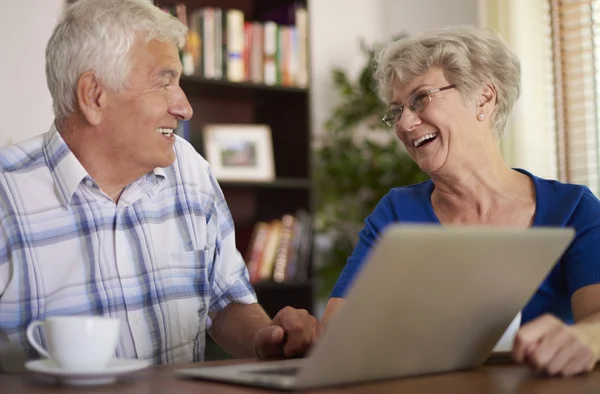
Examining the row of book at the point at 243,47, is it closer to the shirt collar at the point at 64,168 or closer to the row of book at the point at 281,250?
the row of book at the point at 281,250

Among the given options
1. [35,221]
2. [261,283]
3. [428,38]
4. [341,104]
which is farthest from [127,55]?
[341,104]

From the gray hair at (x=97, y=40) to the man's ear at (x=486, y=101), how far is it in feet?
2.35

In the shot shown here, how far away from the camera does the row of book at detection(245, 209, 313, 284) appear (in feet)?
11.4

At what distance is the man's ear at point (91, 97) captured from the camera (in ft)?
5.64

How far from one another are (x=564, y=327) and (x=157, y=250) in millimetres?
900

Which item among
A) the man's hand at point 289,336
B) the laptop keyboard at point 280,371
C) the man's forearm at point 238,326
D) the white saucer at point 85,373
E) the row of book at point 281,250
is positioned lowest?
the row of book at point 281,250

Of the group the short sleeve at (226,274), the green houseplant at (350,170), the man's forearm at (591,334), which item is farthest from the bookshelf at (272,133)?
the man's forearm at (591,334)

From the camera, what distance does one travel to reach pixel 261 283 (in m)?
3.42

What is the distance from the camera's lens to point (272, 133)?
3732mm

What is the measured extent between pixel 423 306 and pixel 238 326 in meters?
0.82

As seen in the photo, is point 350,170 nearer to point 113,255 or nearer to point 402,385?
point 113,255

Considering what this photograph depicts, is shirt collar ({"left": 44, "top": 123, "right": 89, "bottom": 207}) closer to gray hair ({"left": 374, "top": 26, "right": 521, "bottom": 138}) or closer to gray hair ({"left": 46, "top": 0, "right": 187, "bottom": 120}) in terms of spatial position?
gray hair ({"left": 46, "top": 0, "right": 187, "bottom": 120})

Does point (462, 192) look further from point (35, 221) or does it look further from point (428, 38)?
point (35, 221)

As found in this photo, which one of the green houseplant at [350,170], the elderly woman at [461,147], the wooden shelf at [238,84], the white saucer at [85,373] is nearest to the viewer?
the white saucer at [85,373]
